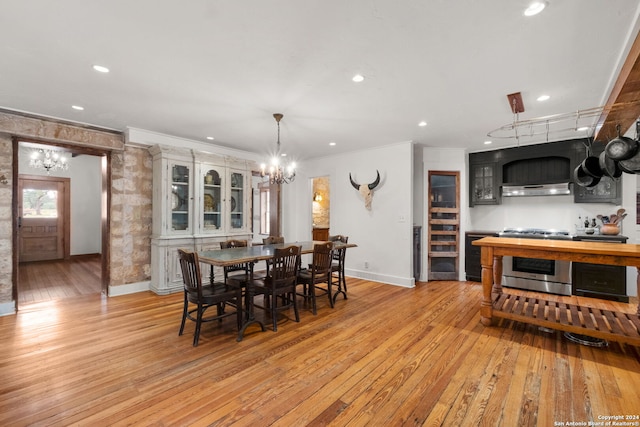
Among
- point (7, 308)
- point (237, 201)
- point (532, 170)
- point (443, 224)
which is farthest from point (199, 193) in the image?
point (532, 170)

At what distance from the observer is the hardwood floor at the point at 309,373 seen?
1768 mm

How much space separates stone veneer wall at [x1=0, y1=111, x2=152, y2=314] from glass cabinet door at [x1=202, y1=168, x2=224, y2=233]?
859 mm

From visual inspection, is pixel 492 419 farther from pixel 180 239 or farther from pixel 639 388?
pixel 180 239

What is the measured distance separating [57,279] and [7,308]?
74.7 inches

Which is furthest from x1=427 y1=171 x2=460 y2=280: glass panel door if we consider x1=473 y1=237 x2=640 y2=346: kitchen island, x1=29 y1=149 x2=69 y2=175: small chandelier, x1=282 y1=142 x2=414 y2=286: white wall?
x1=29 y1=149 x2=69 y2=175: small chandelier

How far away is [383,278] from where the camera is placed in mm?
5141

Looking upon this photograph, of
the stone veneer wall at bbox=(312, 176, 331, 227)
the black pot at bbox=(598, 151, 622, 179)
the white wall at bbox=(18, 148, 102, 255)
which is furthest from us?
the stone veneer wall at bbox=(312, 176, 331, 227)

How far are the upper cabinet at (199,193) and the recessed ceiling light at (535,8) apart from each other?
4400 mm

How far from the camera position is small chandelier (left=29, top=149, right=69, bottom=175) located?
20.7ft

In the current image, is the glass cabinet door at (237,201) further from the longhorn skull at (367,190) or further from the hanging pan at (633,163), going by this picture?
the hanging pan at (633,163)

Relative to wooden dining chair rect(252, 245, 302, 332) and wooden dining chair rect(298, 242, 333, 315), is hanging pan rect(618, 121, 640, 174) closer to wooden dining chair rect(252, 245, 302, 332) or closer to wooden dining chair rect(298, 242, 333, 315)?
wooden dining chair rect(298, 242, 333, 315)

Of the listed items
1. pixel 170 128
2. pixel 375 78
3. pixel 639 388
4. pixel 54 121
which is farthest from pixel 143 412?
pixel 54 121

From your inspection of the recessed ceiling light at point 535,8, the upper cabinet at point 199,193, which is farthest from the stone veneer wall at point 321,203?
the recessed ceiling light at point 535,8

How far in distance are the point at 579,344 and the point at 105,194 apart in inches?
247
